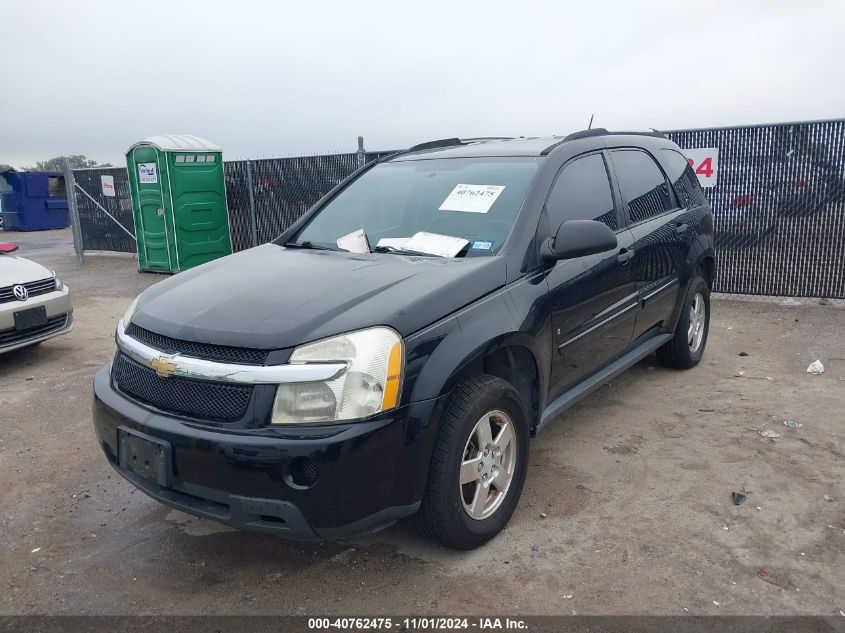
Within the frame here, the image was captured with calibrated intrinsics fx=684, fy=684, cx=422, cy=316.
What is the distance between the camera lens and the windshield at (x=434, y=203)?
3494 mm

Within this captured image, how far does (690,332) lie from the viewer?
5480 millimetres

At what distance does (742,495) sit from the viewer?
11.5 feet

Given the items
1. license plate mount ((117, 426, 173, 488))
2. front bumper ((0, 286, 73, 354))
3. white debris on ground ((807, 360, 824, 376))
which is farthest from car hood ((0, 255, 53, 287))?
white debris on ground ((807, 360, 824, 376))

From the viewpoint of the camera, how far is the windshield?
349 cm

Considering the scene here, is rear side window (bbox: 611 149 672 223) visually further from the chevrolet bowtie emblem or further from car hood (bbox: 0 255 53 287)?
car hood (bbox: 0 255 53 287)

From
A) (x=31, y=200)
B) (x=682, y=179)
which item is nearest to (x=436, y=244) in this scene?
(x=682, y=179)

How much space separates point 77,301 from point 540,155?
8037mm

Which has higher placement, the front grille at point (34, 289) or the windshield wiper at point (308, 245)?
the windshield wiper at point (308, 245)

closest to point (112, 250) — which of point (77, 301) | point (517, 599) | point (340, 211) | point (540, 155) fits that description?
point (77, 301)

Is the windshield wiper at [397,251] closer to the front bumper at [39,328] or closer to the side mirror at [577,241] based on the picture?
the side mirror at [577,241]

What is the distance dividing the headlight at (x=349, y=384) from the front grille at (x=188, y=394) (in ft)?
0.58

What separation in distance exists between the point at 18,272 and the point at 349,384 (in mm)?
4963

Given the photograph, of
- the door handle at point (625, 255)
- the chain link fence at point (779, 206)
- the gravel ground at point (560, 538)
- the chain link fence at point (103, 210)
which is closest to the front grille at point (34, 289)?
the gravel ground at point (560, 538)

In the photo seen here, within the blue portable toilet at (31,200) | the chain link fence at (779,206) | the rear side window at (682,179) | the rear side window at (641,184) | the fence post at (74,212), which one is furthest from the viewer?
the blue portable toilet at (31,200)
